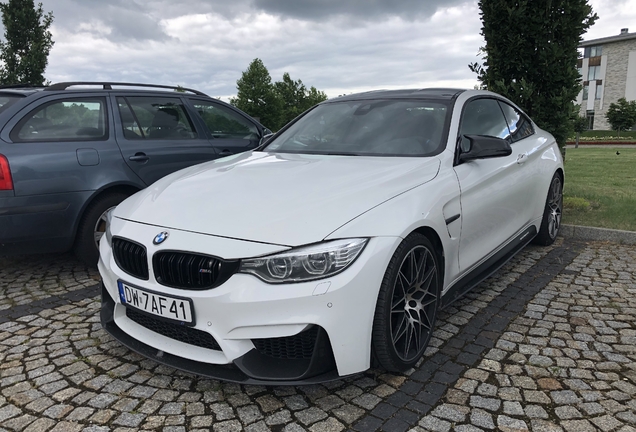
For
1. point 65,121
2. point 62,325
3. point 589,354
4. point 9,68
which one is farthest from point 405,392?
point 9,68

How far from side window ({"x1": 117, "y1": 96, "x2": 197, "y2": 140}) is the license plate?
250 cm

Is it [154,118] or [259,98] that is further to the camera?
[259,98]

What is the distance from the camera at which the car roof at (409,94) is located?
153 inches

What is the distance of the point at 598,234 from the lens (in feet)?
18.8

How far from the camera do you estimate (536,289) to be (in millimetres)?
4129

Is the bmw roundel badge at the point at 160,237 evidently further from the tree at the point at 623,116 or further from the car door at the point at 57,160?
the tree at the point at 623,116

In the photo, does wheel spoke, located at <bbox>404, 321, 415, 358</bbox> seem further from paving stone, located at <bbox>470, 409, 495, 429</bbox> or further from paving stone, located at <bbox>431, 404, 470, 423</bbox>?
paving stone, located at <bbox>470, 409, 495, 429</bbox>

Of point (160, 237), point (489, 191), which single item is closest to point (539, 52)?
point (489, 191)

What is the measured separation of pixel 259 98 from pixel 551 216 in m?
45.3

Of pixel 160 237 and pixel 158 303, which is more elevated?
pixel 160 237

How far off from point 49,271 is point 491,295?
393 cm

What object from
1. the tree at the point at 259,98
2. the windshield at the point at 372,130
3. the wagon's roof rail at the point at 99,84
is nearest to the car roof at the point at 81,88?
the wagon's roof rail at the point at 99,84

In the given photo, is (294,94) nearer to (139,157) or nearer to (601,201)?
(601,201)

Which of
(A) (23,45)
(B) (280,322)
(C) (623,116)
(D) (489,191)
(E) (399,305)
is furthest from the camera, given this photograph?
(C) (623,116)
